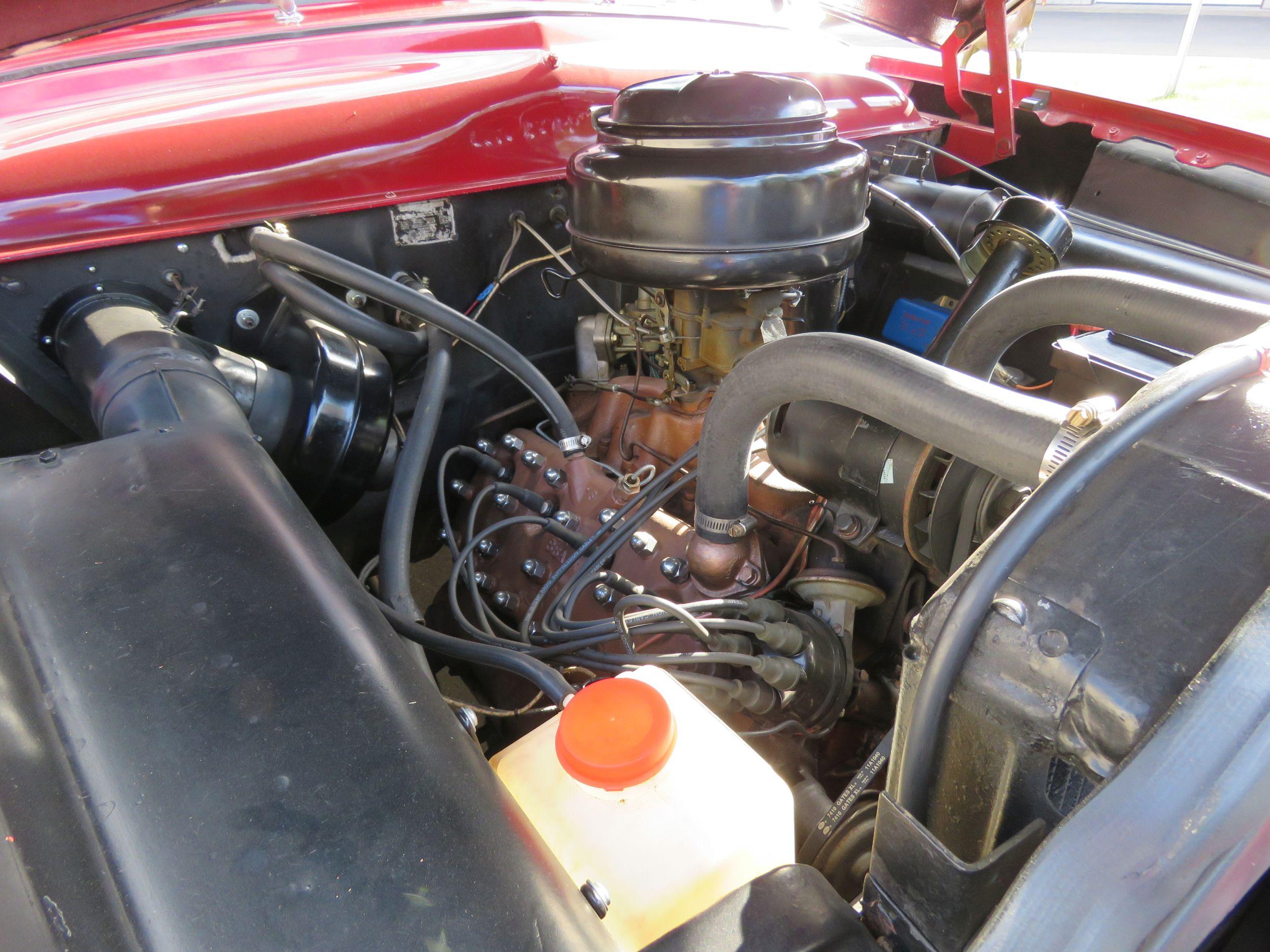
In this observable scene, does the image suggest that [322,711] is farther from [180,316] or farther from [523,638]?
[180,316]

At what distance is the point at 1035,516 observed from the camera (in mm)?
381

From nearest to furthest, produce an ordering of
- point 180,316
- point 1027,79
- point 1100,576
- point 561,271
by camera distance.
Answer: point 1100,576 → point 180,316 → point 561,271 → point 1027,79

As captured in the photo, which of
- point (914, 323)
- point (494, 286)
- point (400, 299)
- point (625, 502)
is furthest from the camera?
point (914, 323)

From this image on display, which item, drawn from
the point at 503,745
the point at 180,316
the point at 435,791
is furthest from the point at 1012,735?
the point at 180,316

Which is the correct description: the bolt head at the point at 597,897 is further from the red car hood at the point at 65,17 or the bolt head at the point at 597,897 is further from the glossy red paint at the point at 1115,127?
the glossy red paint at the point at 1115,127

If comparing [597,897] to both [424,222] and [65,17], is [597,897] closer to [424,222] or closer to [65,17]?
[65,17]

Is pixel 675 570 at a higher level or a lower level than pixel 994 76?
lower

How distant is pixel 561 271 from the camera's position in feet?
4.05

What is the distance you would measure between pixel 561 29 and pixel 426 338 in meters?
0.58

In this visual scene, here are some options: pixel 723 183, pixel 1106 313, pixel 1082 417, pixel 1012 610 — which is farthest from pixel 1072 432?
pixel 723 183

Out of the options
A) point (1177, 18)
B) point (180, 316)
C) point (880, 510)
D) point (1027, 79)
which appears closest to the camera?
point (880, 510)

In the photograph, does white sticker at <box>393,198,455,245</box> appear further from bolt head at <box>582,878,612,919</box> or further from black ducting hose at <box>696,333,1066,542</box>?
bolt head at <box>582,878,612,919</box>

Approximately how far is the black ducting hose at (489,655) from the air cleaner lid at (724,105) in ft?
1.79

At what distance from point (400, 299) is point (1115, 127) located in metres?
1.31
